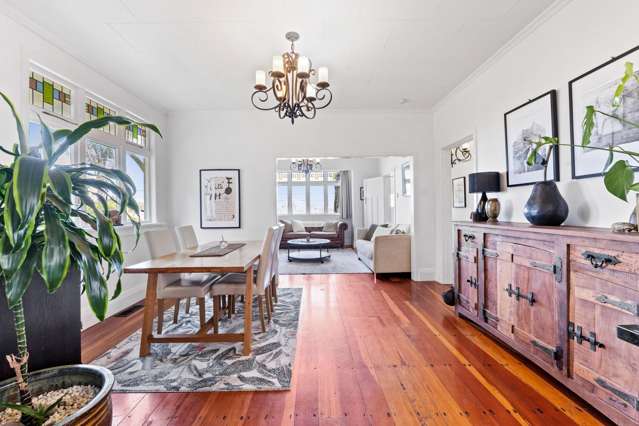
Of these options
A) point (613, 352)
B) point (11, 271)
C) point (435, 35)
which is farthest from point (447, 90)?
point (11, 271)

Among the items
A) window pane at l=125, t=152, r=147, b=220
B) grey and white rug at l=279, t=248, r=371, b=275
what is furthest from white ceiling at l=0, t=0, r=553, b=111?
grey and white rug at l=279, t=248, r=371, b=275

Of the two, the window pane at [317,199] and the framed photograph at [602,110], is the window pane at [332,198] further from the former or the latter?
the framed photograph at [602,110]

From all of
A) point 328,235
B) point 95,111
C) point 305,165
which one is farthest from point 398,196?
point 95,111

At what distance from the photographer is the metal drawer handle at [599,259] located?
1556 mm

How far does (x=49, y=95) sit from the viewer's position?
2924 millimetres

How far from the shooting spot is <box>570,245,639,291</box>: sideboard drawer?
1475mm

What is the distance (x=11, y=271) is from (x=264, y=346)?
2023 mm

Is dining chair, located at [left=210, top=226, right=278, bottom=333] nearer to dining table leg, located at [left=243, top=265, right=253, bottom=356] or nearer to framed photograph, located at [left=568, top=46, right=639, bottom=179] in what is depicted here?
dining table leg, located at [left=243, top=265, right=253, bottom=356]

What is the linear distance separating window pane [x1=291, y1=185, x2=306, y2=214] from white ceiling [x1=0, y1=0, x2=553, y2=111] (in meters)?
6.23

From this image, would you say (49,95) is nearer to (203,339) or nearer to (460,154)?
(203,339)

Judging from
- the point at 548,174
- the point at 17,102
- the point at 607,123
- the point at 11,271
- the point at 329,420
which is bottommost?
the point at 329,420

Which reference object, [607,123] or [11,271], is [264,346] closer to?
[11,271]

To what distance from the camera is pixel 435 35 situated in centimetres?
280

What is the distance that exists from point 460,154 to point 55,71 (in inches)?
198
